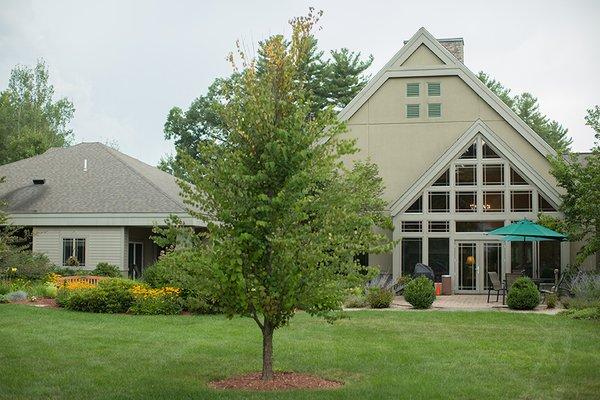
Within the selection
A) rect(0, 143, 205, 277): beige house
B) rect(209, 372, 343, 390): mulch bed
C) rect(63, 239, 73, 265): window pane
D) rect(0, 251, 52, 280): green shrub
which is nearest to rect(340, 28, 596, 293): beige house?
rect(0, 143, 205, 277): beige house

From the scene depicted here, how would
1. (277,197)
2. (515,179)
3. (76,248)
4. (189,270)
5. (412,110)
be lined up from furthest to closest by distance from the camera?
(412,110), (76,248), (515,179), (189,270), (277,197)

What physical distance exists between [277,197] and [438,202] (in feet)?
59.5

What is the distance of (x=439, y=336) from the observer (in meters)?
15.2

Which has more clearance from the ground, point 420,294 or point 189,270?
point 189,270

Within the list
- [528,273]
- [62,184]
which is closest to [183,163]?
[528,273]

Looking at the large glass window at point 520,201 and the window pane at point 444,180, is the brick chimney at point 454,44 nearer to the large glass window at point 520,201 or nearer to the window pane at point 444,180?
the window pane at point 444,180

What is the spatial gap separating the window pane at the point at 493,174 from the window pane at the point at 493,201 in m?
0.38

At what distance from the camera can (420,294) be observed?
67.8 feet

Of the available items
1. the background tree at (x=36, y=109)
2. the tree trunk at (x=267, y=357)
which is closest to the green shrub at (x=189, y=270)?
the tree trunk at (x=267, y=357)

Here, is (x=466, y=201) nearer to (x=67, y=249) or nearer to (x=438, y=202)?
(x=438, y=202)

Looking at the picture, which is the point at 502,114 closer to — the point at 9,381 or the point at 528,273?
the point at 528,273

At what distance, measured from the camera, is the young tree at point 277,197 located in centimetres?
991

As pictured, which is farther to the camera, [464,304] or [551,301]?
[464,304]

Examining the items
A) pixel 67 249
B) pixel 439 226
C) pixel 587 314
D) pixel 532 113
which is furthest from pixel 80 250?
pixel 532 113
